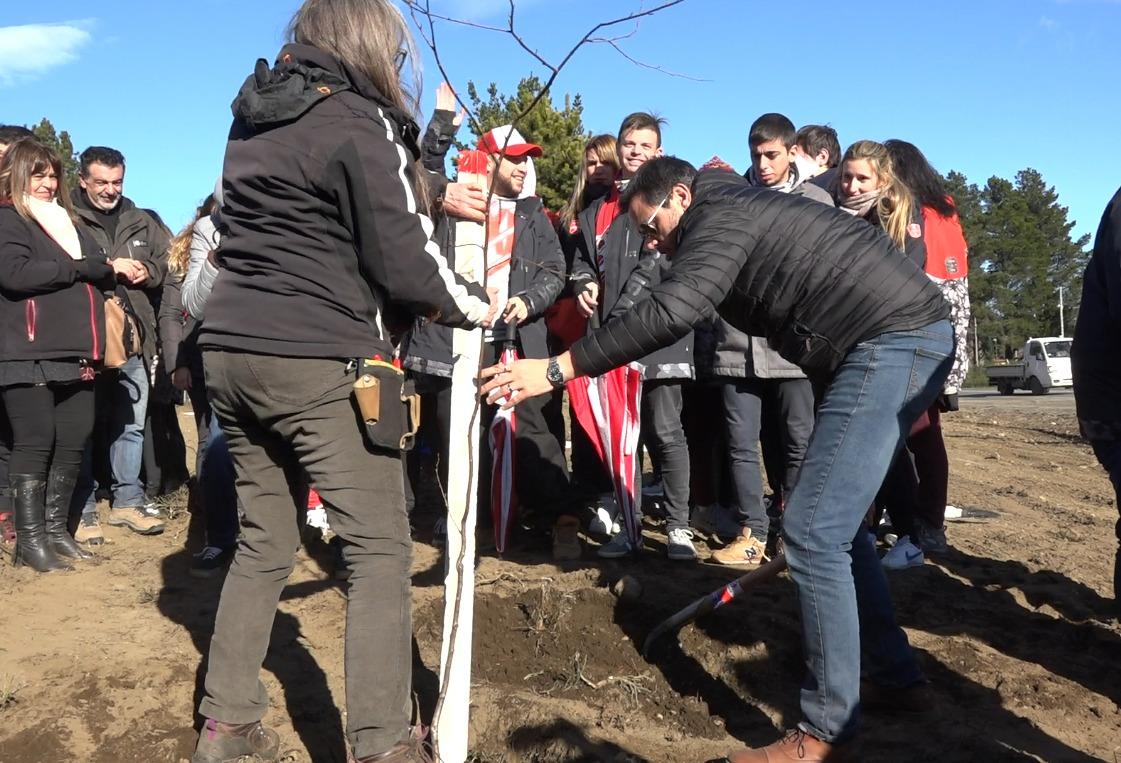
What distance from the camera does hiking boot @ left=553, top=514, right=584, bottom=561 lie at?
220 inches

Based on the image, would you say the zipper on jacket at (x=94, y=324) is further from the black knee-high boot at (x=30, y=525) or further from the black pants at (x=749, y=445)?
the black pants at (x=749, y=445)

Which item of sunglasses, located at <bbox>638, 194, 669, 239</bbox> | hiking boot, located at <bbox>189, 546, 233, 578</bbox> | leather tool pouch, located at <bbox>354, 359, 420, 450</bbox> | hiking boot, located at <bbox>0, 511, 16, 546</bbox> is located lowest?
hiking boot, located at <bbox>189, 546, 233, 578</bbox>

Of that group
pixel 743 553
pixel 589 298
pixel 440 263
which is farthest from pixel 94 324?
pixel 743 553

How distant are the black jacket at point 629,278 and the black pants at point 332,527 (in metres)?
2.59

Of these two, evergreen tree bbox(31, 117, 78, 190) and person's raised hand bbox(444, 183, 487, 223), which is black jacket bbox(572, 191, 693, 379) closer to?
person's raised hand bbox(444, 183, 487, 223)

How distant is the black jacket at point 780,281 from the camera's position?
3062 millimetres

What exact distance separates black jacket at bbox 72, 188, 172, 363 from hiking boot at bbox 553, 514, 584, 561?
2832 millimetres

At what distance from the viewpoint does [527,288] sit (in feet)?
17.9

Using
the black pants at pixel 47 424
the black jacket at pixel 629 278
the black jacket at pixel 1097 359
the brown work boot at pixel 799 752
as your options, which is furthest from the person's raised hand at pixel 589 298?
the brown work boot at pixel 799 752

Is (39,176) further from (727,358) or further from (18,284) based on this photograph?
(727,358)

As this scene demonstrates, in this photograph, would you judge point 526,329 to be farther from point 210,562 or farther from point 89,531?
point 89,531

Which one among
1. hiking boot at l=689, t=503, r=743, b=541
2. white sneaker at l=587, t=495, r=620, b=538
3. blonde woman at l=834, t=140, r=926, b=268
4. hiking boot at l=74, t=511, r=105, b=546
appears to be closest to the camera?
blonde woman at l=834, t=140, r=926, b=268

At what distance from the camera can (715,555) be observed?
5371 mm

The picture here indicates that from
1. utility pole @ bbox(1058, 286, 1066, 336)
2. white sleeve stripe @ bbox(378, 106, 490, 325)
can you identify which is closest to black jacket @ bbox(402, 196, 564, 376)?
white sleeve stripe @ bbox(378, 106, 490, 325)
